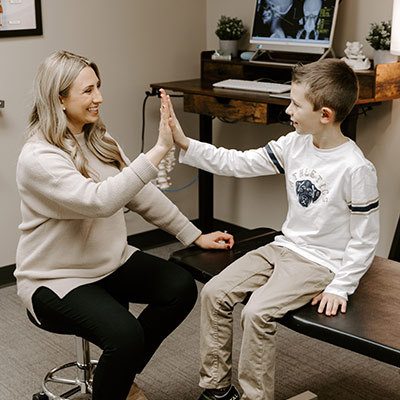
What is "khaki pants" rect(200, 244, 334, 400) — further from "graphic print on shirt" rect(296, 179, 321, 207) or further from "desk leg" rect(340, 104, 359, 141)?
"desk leg" rect(340, 104, 359, 141)

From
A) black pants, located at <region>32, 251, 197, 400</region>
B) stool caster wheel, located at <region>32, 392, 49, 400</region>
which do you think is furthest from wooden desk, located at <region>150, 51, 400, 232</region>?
stool caster wheel, located at <region>32, 392, 49, 400</region>

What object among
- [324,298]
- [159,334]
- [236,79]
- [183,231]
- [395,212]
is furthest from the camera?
[236,79]

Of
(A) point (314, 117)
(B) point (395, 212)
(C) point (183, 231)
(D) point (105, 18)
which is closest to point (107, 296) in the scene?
(C) point (183, 231)

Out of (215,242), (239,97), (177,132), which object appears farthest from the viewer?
(239,97)

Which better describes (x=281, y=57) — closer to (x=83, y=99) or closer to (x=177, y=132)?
(x=177, y=132)

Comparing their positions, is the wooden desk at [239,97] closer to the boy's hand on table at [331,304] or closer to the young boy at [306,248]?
the young boy at [306,248]

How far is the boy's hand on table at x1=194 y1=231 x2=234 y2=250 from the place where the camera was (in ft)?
6.92

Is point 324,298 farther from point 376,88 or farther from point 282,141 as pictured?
point 376,88

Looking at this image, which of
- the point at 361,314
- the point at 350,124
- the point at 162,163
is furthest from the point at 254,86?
the point at 361,314

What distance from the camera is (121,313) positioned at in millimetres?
1786

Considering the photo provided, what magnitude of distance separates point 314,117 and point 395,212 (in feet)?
4.06

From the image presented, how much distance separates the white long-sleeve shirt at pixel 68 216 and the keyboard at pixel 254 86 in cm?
102

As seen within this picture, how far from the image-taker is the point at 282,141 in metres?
2.00

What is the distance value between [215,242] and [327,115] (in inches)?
21.9
